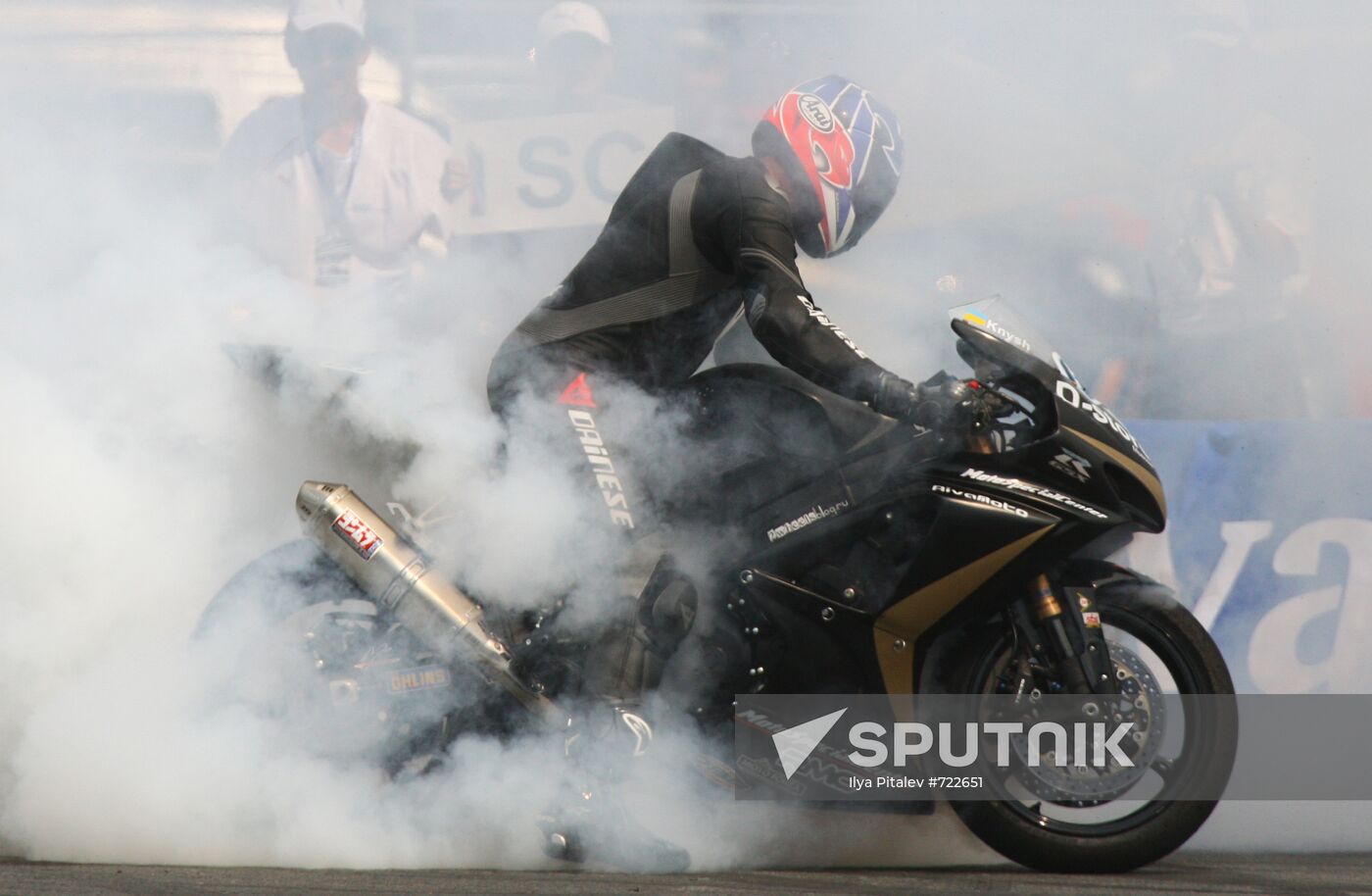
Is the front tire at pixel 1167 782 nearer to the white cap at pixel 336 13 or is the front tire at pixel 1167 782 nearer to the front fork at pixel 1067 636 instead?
the front fork at pixel 1067 636

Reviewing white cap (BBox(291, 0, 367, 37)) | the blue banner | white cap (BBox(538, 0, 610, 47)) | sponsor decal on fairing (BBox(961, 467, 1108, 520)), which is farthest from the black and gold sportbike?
white cap (BBox(291, 0, 367, 37))

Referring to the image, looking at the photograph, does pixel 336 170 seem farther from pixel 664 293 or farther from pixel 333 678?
pixel 333 678

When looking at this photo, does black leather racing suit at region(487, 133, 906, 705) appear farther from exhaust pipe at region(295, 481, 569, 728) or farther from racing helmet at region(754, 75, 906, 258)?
exhaust pipe at region(295, 481, 569, 728)

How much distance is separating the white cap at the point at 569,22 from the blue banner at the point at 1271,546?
6.87 feet

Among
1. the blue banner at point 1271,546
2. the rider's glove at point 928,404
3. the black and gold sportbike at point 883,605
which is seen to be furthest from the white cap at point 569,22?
the blue banner at point 1271,546

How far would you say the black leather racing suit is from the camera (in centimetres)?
360

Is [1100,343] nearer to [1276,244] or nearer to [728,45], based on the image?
[1276,244]

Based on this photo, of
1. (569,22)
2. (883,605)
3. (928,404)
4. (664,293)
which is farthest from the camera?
(569,22)

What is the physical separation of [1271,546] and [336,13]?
3.32 metres

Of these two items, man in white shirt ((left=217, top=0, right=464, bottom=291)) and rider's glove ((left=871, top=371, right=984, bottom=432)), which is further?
man in white shirt ((left=217, top=0, right=464, bottom=291))

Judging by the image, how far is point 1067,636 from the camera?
3617mm

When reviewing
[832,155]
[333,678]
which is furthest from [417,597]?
[832,155]

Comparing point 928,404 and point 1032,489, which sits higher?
point 928,404

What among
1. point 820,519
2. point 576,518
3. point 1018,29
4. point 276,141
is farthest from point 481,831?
point 1018,29
